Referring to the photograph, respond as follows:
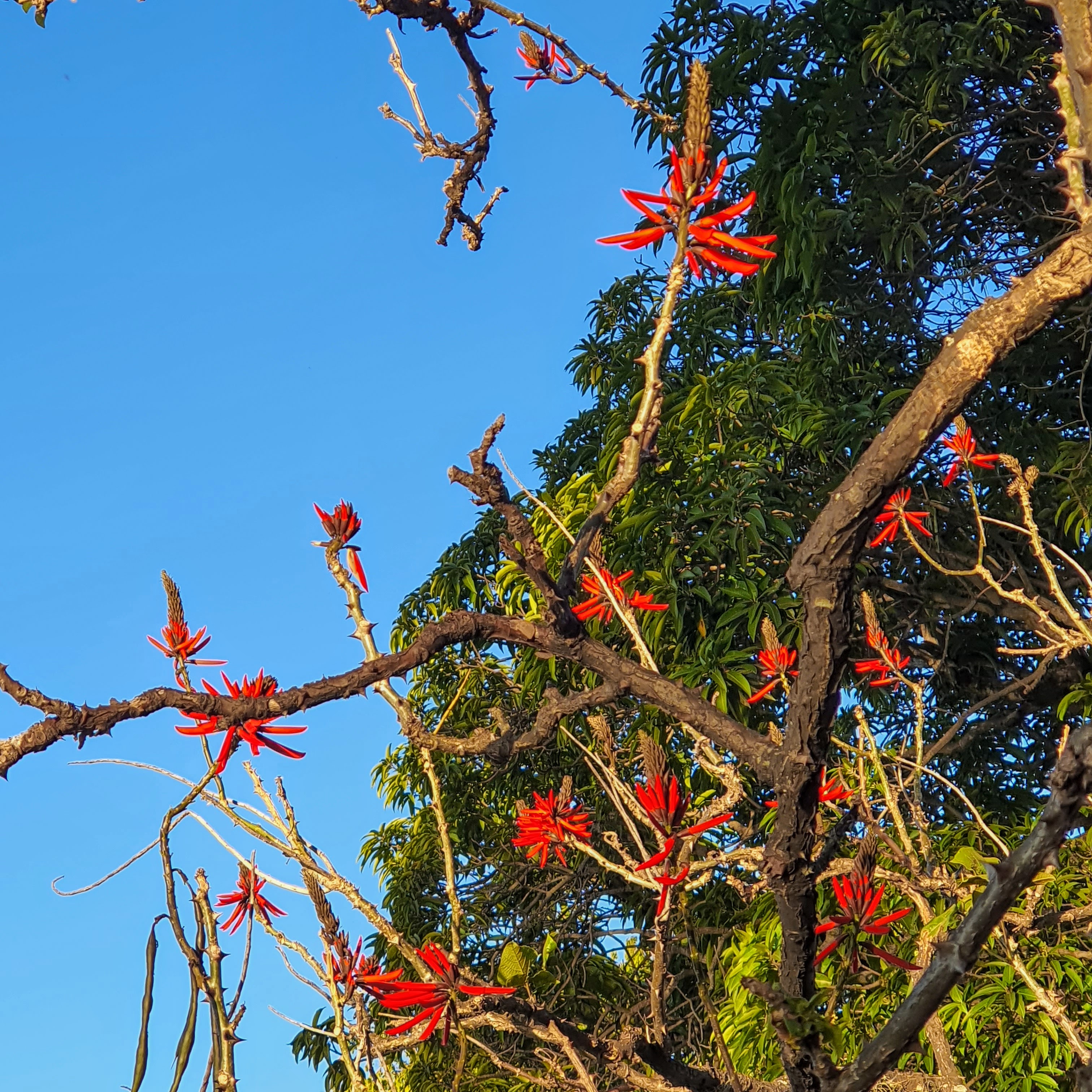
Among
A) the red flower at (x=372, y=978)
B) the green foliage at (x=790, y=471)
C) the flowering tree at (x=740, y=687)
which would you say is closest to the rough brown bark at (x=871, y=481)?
the flowering tree at (x=740, y=687)

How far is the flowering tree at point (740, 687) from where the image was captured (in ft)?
5.27

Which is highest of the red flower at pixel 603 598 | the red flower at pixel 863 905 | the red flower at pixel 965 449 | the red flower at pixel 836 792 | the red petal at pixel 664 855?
the red flower at pixel 965 449

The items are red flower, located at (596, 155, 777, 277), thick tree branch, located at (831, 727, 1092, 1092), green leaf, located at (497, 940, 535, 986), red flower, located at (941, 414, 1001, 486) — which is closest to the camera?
thick tree branch, located at (831, 727, 1092, 1092)

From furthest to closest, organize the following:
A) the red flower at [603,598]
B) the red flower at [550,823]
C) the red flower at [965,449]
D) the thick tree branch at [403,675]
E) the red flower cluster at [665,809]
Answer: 1. the red flower at [965,449]
2. the red flower at [550,823]
3. the red flower at [603,598]
4. the thick tree branch at [403,675]
5. the red flower cluster at [665,809]

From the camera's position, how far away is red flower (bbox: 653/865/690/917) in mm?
1795

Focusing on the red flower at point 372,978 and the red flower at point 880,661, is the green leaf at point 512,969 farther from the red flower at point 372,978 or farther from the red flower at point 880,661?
the red flower at point 880,661

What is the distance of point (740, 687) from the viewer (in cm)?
468

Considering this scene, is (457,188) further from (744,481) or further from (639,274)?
(639,274)

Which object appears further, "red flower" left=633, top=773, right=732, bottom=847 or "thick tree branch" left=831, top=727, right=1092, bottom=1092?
"red flower" left=633, top=773, right=732, bottom=847

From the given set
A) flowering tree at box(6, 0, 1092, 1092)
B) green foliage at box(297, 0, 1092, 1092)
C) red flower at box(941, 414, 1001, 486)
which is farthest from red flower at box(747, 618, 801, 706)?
green foliage at box(297, 0, 1092, 1092)

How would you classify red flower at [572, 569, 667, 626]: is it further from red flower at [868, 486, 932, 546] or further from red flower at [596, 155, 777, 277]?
red flower at [596, 155, 777, 277]

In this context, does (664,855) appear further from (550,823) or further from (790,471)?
(790,471)

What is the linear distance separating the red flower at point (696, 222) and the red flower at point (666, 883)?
0.88 m

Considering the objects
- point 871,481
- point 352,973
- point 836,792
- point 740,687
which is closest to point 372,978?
point 352,973
